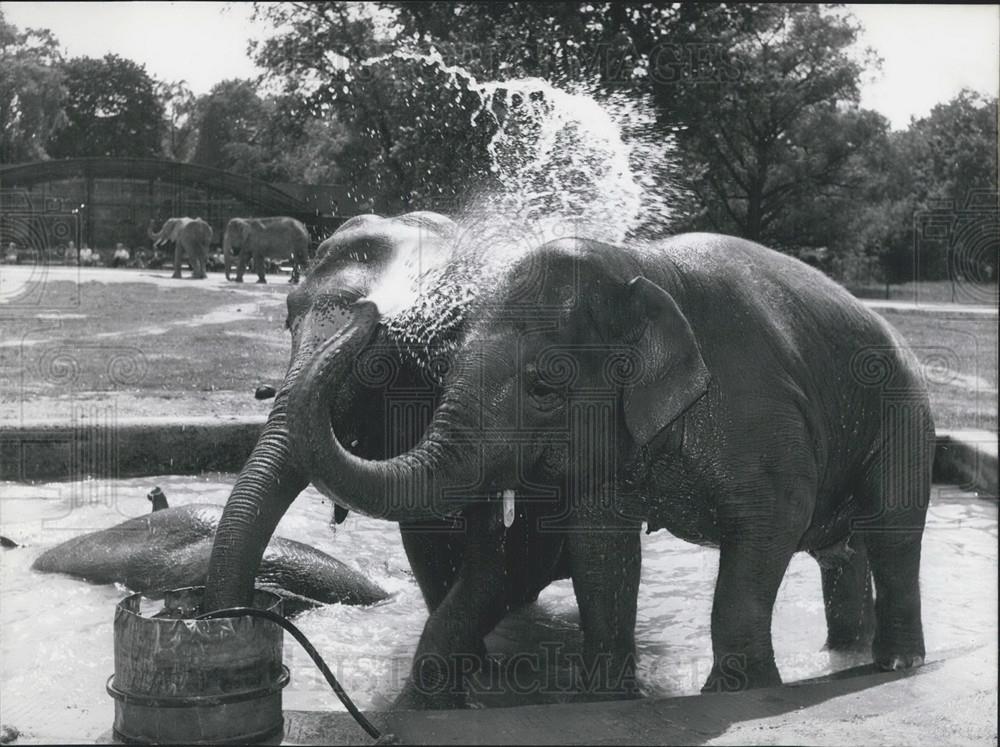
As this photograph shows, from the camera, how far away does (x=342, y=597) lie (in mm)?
6879

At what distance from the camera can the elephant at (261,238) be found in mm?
21312

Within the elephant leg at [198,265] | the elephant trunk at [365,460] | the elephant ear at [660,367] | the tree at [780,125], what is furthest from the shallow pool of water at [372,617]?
the elephant leg at [198,265]

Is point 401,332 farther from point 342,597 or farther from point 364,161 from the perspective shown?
point 364,161

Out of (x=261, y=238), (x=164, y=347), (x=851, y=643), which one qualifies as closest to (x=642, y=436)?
(x=851, y=643)

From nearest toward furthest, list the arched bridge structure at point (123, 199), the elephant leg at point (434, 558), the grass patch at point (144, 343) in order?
1. the elephant leg at point (434, 558)
2. the grass patch at point (144, 343)
3. the arched bridge structure at point (123, 199)

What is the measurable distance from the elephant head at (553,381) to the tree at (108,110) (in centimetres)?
1177

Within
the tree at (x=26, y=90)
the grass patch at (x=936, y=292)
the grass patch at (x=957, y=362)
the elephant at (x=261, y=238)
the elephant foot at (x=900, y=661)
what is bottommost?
the elephant foot at (x=900, y=661)

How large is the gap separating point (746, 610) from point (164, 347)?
12.2m

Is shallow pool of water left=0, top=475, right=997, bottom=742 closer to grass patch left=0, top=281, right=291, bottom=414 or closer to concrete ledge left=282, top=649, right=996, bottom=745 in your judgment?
concrete ledge left=282, top=649, right=996, bottom=745

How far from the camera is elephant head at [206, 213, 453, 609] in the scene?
4.17m

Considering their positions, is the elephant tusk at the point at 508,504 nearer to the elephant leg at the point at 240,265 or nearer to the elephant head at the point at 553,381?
the elephant head at the point at 553,381

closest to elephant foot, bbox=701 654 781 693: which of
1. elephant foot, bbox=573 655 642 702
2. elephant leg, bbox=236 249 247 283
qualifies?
elephant foot, bbox=573 655 642 702

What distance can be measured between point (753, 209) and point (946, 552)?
18825 mm

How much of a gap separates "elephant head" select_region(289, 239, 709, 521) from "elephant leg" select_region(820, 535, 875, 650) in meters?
2.25
